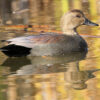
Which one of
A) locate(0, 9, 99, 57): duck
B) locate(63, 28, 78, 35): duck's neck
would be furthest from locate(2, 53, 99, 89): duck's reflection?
locate(63, 28, 78, 35): duck's neck

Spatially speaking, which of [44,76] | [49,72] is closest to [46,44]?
[49,72]

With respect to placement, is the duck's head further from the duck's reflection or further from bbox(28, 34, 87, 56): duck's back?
the duck's reflection

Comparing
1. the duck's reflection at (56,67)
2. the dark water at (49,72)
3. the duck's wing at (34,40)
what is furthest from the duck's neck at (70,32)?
the duck's reflection at (56,67)

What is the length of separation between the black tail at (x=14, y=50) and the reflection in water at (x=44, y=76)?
0.29 ft

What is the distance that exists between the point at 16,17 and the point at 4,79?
5.81 metres

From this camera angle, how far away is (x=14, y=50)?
754 centimetres

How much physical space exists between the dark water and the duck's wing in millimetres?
253

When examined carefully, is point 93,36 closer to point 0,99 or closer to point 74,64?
point 74,64

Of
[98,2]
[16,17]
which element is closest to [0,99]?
[16,17]

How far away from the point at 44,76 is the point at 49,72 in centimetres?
26

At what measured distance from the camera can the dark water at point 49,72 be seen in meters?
5.31

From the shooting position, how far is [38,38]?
7773mm

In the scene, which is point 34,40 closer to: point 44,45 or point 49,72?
point 44,45

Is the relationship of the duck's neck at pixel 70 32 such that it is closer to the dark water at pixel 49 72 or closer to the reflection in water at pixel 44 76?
the dark water at pixel 49 72
